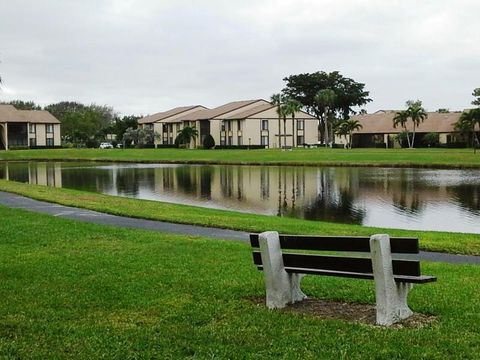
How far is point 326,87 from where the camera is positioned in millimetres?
131500

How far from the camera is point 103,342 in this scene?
251 inches

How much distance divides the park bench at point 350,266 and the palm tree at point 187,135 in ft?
378

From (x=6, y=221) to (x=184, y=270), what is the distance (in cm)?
941

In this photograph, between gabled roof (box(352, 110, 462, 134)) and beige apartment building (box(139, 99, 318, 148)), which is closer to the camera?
gabled roof (box(352, 110, 462, 134))

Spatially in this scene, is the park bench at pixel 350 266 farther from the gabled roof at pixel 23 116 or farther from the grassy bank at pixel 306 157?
the gabled roof at pixel 23 116

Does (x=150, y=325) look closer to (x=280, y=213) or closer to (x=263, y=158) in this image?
(x=280, y=213)

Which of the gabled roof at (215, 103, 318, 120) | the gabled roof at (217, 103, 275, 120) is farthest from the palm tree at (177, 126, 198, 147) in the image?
the gabled roof at (215, 103, 318, 120)

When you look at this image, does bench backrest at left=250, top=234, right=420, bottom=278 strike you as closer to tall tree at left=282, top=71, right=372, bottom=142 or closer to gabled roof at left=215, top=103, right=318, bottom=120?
gabled roof at left=215, top=103, right=318, bottom=120

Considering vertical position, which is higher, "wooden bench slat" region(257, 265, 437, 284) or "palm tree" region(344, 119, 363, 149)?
"palm tree" region(344, 119, 363, 149)

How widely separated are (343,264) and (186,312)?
191 centimetres

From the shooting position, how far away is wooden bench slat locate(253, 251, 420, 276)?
7.11 metres

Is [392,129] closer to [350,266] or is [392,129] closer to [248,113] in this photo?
[248,113]

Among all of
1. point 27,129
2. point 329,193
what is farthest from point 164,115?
point 329,193

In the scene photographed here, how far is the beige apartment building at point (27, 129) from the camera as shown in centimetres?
12381
